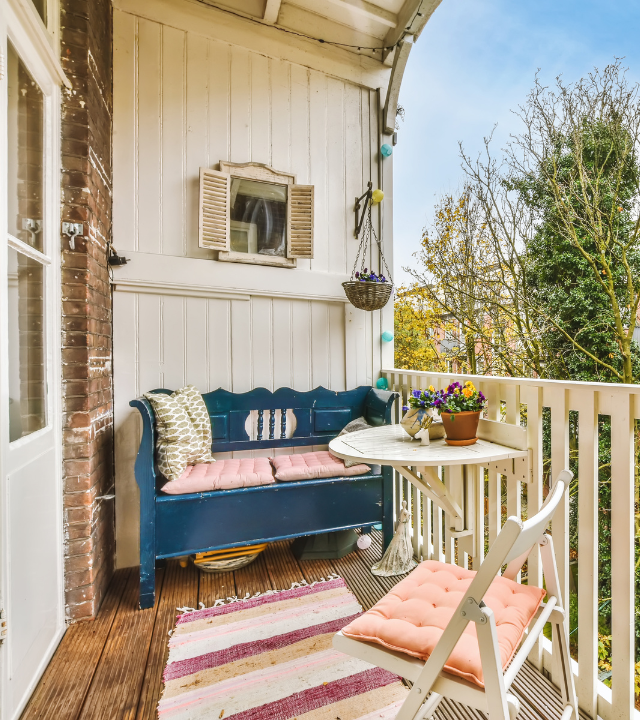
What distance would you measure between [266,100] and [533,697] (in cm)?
350

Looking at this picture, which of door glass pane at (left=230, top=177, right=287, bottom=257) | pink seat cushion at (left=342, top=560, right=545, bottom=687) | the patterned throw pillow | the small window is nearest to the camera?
pink seat cushion at (left=342, top=560, right=545, bottom=687)

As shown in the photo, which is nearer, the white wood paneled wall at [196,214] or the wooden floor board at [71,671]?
the wooden floor board at [71,671]

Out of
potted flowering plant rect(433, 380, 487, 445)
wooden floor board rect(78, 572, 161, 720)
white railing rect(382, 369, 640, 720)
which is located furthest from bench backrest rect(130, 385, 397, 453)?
white railing rect(382, 369, 640, 720)

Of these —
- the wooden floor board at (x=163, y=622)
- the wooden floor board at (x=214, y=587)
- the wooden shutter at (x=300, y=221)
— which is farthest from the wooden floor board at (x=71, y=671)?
the wooden shutter at (x=300, y=221)

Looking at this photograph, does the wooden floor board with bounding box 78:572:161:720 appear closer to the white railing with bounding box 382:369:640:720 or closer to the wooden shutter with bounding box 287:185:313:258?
the white railing with bounding box 382:369:640:720

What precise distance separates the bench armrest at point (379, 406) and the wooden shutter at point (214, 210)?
54.5 inches

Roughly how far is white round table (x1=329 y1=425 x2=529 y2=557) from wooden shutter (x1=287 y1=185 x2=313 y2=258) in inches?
56.0

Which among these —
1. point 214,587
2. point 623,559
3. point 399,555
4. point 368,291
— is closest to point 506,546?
point 623,559

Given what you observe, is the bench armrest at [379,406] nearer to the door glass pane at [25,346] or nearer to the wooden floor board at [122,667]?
the wooden floor board at [122,667]

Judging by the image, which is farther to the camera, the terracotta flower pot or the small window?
the small window

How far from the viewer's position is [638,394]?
114cm

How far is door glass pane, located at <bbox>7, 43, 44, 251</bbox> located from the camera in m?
1.37

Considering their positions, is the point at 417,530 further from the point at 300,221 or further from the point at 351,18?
the point at 351,18

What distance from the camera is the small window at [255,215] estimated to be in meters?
2.50
